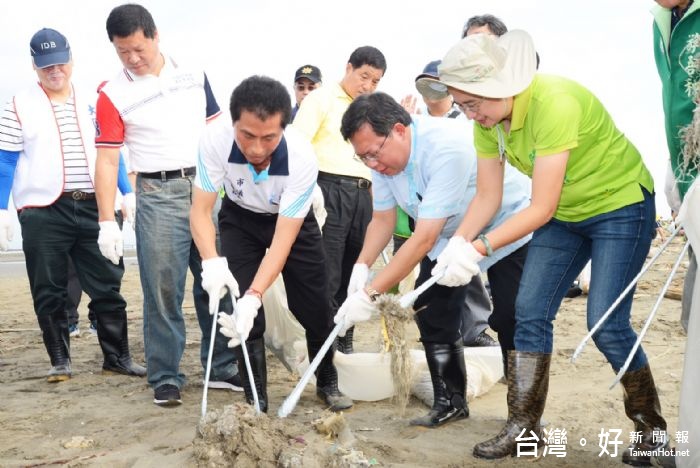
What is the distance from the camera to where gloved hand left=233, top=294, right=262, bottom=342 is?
11.2 feet

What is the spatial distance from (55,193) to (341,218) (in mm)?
1791

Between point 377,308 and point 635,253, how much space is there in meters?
1.09

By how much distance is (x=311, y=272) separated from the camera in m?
3.88

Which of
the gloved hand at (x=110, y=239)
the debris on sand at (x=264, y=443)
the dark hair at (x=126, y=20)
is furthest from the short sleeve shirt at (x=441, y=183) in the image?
the gloved hand at (x=110, y=239)

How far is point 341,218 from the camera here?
191 inches

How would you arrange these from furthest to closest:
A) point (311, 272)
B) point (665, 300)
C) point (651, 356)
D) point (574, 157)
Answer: point (665, 300)
point (651, 356)
point (311, 272)
point (574, 157)

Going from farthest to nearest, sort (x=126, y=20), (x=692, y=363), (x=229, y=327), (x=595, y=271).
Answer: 1. (x=126, y=20)
2. (x=229, y=327)
3. (x=595, y=271)
4. (x=692, y=363)

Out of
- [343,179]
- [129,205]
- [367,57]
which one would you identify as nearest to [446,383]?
[343,179]

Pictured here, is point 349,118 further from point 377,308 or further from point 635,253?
point 635,253

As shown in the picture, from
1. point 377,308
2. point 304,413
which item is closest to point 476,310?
point 304,413

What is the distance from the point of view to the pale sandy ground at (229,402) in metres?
3.28

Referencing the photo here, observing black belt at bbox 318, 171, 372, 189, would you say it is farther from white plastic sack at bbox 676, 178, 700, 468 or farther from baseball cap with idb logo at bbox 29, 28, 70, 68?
white plastic sack at bbox 676, 178, 700, 468

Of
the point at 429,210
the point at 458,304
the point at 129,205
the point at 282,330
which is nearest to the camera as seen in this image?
the point at 429,210

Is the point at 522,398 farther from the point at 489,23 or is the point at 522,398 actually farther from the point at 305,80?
the point at 305,80
